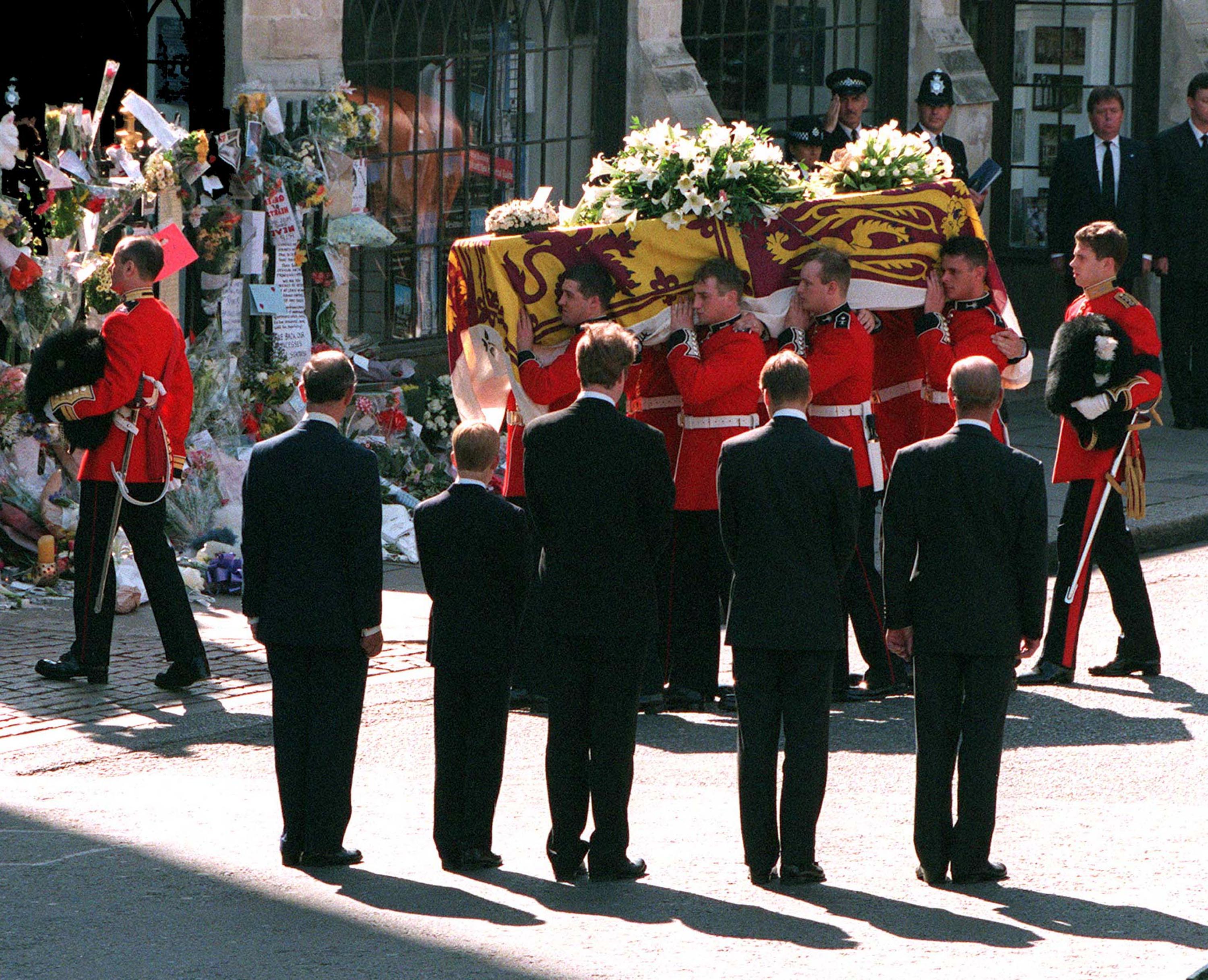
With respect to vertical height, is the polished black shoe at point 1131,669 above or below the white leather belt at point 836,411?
below

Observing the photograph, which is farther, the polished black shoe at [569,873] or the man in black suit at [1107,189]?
the man in black suit at [1107,189]

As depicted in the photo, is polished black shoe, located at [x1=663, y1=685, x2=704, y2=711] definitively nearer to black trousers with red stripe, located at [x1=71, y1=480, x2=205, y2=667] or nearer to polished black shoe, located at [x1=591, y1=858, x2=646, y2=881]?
black trousers with red stripe, located at [x1=71, y1=480, x2=205, y2=667]

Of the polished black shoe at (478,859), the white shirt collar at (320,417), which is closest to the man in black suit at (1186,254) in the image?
the white shirt collar at (320,417)

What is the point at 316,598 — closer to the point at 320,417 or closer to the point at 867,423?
the point at 320,417

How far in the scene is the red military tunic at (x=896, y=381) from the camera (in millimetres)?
8875

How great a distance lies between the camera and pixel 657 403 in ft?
27.9

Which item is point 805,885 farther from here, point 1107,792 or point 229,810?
point 229,810

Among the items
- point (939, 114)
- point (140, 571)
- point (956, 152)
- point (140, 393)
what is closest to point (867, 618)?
point (140, 571)

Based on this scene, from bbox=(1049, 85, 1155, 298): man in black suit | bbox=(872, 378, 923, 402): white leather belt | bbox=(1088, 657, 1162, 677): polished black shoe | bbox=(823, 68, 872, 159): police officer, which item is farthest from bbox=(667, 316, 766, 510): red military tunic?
bbox=(1049, 85, 1155, 298): man in black suit

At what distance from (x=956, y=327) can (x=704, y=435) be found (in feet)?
3.88

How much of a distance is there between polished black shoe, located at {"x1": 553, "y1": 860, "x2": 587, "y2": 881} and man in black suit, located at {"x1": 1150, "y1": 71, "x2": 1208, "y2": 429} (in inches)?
393

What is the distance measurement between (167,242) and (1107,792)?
4.69 m

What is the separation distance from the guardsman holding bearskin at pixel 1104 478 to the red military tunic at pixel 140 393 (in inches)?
135

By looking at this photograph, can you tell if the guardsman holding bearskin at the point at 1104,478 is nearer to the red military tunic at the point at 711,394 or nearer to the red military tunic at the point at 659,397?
the red military tunic at the point at 711,394
